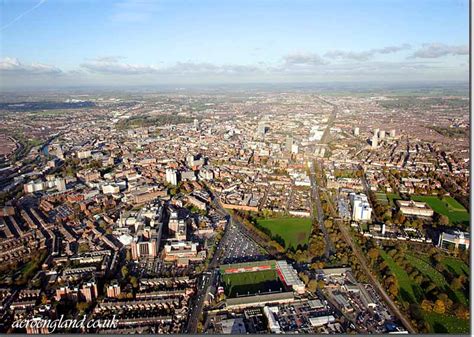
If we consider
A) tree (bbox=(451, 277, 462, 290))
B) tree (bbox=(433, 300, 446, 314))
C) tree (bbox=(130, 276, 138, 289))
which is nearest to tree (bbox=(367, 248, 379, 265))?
tree (bbox=(451, 277, 462, 290))

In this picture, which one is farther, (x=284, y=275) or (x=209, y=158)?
(x=209, y=158)

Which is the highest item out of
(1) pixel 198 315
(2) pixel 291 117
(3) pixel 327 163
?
(2) pixel 291 117

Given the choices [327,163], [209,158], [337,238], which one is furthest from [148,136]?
[337,238]

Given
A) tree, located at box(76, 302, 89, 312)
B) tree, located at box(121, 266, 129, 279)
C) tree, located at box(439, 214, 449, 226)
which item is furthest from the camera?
tree, located at box(439, 214, 449, 226)

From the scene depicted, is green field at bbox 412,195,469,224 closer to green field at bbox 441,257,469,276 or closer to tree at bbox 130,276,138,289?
green field at bbox 441,257,469,276

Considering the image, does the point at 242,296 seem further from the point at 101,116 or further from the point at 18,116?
the point at 101,116
